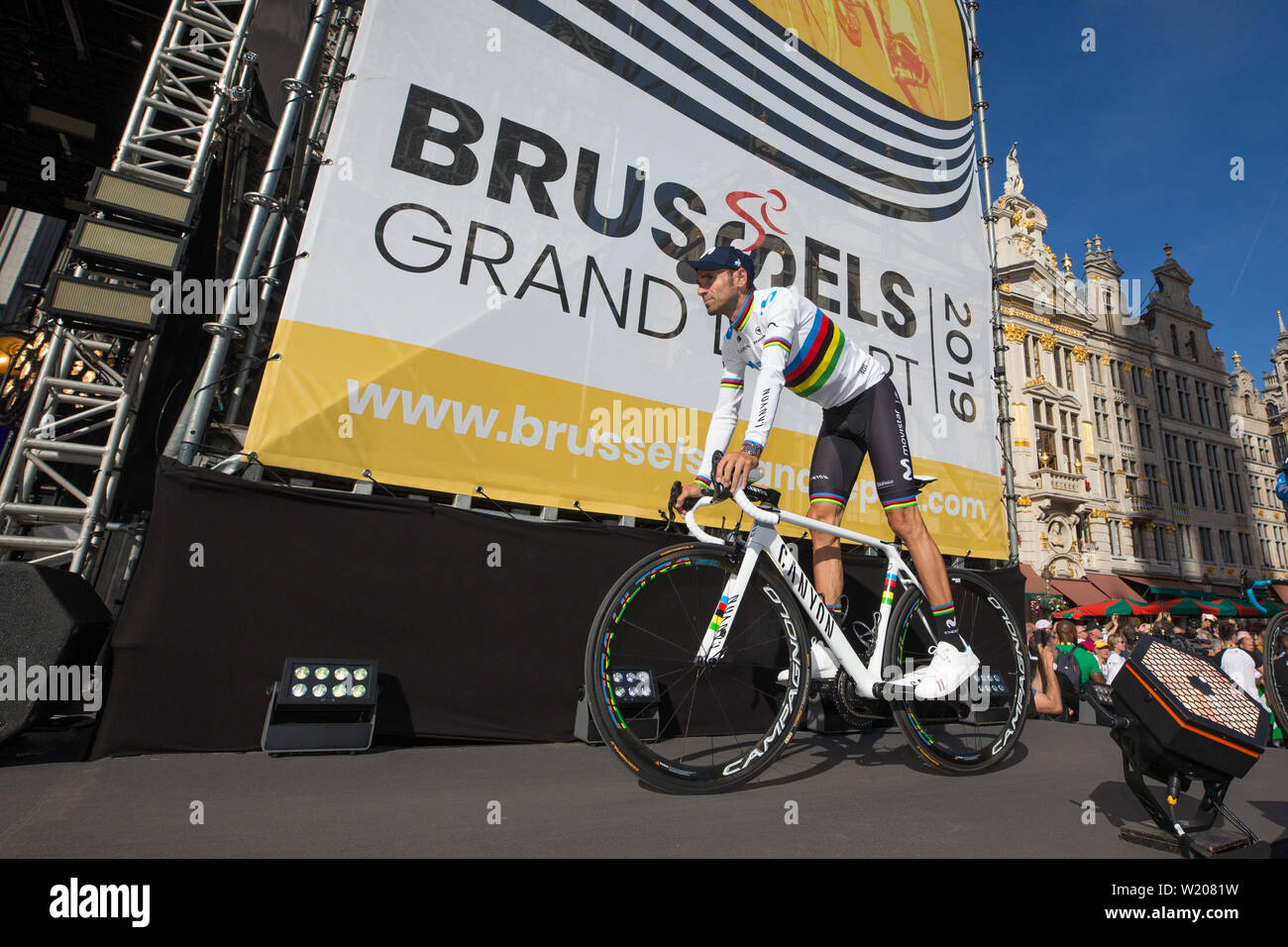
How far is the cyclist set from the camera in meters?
2.53

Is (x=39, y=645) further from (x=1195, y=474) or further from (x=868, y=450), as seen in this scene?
(x=1195, y=474)

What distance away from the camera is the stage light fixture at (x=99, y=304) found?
160 inches

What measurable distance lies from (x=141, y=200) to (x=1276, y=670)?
7321 millimetres

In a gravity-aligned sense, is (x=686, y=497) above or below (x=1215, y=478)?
below

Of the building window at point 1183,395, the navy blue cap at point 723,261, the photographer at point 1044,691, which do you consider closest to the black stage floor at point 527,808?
the photographer at point 1044,691

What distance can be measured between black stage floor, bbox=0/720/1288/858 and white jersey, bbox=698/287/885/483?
119cm

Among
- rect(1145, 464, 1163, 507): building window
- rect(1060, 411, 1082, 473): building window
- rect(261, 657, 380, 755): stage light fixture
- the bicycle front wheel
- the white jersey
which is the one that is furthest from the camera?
rect(1145, 464, 1163, 507): building window

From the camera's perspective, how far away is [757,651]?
347 centimetres

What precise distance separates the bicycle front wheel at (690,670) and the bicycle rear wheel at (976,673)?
50 centimetres

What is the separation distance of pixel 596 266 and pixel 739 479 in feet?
7.34

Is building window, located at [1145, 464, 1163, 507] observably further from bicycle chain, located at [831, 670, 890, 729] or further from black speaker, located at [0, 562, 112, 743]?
black speaker, located at [0, 562, 112, 743]

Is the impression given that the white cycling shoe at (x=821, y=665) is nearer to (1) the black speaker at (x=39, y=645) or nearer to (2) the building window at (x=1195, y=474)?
(1) the black speaker at (x=39, y=645)

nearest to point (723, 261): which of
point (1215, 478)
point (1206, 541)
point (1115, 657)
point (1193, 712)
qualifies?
point (1193, 712)

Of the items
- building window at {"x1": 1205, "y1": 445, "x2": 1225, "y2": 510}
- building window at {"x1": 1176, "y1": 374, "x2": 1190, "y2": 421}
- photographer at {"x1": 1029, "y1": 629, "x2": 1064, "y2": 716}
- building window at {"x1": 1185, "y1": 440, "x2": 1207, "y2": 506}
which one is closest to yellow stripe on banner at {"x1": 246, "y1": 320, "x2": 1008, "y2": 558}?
photographer at {"x1": 1029, "y1": 629, "x2": 1064, "y2": 716}
